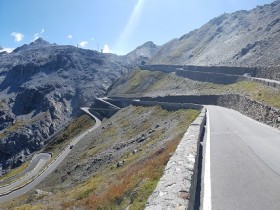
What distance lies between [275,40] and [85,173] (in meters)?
90.8

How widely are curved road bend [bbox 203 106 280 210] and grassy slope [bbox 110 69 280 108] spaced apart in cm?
1914

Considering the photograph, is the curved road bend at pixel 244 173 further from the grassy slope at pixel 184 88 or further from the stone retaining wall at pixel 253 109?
the grassy slope at pixel 184 88

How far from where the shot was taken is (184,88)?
10438 centimetres

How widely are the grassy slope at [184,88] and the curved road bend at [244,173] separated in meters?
19.1

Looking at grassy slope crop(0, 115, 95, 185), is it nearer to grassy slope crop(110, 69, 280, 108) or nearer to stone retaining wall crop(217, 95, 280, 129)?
grassy slope crop(110, 69, 280, 108)

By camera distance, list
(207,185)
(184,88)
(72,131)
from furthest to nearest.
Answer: (72,131) → (184,88) → (207,185)

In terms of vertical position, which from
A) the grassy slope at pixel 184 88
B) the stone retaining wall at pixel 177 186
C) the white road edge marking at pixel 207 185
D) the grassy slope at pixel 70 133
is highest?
the grassy slope at pixel 184 88

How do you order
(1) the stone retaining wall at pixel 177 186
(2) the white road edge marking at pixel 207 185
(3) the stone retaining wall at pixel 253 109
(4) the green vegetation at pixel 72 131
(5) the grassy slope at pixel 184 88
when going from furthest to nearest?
(4) the green vegetation at pixel 72 131
(5) the grassy slope at pixel 184 88
(3) the stone retaining wall at pixel 253 109
(2) the white road edge marking at pixel 207 185
(1) the stone retaining wall at pixel 177 186

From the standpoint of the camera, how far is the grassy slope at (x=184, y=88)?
4812 centimetres

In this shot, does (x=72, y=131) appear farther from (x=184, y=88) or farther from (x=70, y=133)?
(x=184, y=88)

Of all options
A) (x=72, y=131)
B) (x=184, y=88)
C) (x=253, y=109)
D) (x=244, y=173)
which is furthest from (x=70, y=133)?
(x=244, y=173)

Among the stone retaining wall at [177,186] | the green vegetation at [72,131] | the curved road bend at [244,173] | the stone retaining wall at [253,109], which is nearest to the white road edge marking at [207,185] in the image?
the curved road bend at [244,173]

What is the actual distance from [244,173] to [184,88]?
91.0 m

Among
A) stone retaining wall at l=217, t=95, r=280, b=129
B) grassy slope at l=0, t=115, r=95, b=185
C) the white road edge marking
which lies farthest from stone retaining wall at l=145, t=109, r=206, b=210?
grassy slope at l=0, t=115, r=95, b=185
